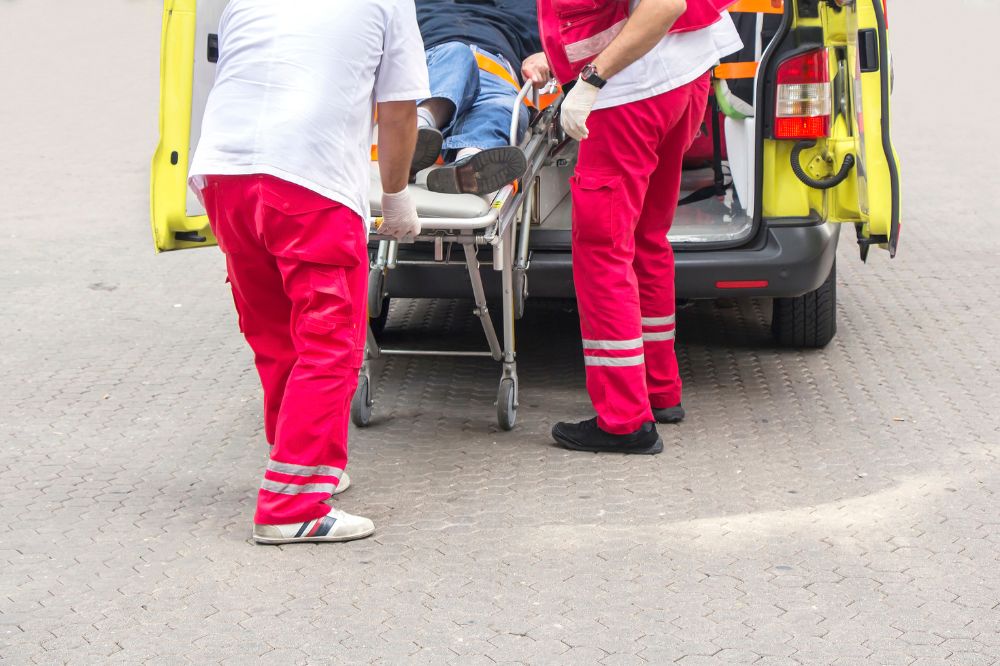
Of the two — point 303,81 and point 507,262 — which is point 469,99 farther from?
point 303,81

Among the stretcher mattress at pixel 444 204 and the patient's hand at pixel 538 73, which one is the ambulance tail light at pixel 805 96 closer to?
the patient's hand at pixel 538 73

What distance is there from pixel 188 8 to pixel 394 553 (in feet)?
5.65

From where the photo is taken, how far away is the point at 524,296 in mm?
4934

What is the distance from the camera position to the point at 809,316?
5625mm

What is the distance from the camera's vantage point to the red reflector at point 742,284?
499 centimetres

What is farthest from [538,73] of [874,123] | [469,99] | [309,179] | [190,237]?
[309,179]

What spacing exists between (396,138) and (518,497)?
3.74 ft

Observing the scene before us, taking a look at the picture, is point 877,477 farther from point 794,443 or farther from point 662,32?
point 662,32

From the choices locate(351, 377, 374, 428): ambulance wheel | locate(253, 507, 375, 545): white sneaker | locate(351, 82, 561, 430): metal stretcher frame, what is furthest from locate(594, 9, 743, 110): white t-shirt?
locate(253, 507, 375, 545): white sneaker

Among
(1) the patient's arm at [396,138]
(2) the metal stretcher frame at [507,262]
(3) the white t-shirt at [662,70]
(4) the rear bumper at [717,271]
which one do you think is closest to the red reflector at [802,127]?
(4) the rear bumper at [717,271]

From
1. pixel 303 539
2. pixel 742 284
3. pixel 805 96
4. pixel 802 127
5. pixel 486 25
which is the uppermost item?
pixel 486 25

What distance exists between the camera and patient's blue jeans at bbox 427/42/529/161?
5.08 meters

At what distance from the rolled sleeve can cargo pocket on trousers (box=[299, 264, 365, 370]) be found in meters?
0.50

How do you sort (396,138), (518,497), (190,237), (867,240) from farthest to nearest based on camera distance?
(867,240) → (190,237) → (518,497) → (396,138)
